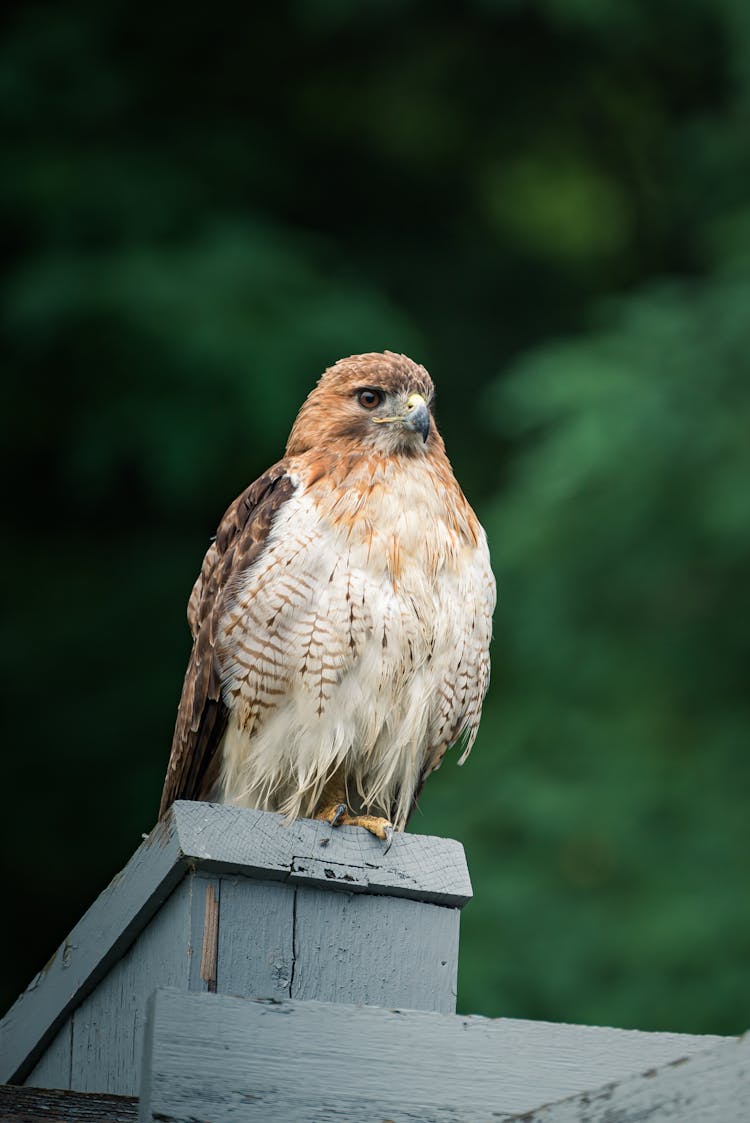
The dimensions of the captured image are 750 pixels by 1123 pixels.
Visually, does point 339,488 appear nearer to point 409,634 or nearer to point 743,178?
point 409,634

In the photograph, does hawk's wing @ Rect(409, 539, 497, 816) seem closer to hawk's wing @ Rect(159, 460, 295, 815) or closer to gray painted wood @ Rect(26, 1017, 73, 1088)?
hawk's wing @ Rect(159, 460, 295, 815)

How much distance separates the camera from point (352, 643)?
278 cm

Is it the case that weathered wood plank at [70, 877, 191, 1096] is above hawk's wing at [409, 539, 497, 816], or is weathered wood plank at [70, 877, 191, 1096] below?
below

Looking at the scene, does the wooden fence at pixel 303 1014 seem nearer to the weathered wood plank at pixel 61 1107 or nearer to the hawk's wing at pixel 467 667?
the weathered wood plank at pixel 61 1107

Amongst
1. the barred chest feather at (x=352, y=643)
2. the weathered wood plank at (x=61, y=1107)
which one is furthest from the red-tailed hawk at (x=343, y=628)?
the weathered wood plank at (x=61, y=1107)

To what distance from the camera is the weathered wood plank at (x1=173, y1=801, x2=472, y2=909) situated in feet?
6.29

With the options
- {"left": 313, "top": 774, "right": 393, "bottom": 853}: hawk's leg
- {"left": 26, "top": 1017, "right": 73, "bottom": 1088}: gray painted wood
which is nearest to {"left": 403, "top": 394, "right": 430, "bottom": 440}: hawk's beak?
{"left": 313, "top": 774, "right": 393, "bottom": 853}: hawk's leg

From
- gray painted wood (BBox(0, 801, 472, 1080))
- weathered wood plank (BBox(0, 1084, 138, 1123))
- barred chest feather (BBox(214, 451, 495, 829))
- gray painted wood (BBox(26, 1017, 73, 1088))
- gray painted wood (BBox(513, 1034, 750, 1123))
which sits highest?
barred chest feather (BBox(214, 451, 495, 829))

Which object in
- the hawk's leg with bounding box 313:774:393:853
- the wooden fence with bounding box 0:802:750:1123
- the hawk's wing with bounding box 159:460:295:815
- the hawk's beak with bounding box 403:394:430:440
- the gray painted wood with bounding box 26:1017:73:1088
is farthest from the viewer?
the hawk's beak with bounding box 403:394:430:440

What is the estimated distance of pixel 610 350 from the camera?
7.18m

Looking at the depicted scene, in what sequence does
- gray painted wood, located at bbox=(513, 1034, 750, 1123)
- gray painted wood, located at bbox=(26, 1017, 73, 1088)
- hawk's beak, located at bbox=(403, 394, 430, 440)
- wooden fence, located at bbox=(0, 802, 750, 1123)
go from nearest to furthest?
gray painted wood, located at bbox=(513, 1034, 750, 1123) → wooden fence, located at bbox=(0, 802, 750, 1123) → gray painted wood, located at bbox=(26, 1017, 73, 1088) → hawk's beak, located at bbox=(403, 394, 430, 440)

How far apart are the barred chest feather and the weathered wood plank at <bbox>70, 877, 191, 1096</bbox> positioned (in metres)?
0.76

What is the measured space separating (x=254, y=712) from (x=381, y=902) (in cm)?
86

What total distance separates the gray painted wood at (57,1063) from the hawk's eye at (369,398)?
4.75ft
